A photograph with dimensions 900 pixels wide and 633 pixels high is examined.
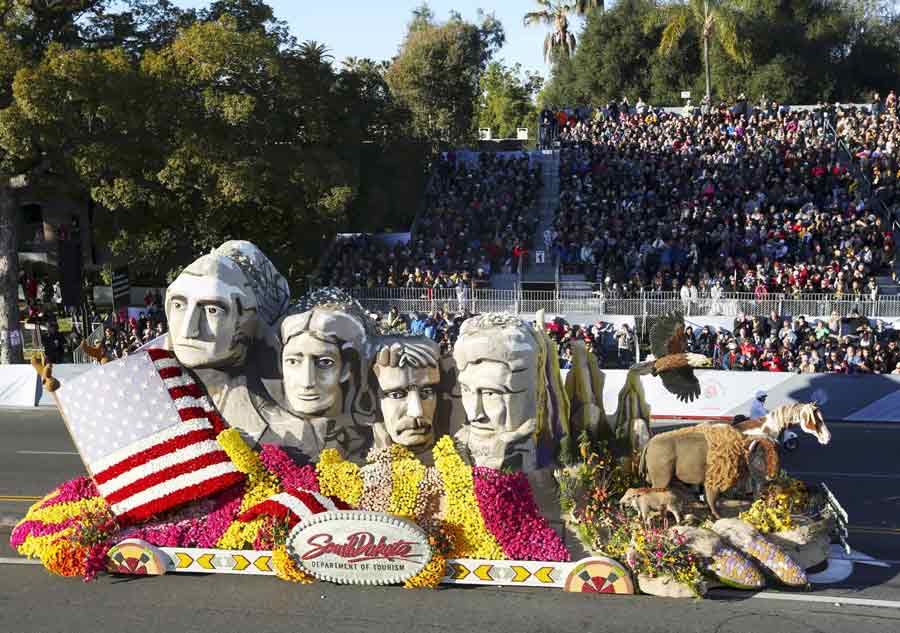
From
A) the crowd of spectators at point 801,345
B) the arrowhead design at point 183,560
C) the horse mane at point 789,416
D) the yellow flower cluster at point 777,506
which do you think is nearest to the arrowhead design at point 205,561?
the arrowhead design at point 183,560

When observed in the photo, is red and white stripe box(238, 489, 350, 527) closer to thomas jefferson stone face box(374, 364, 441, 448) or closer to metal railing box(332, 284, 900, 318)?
thomas jefferson stone face box(374, 364, 441, 448)

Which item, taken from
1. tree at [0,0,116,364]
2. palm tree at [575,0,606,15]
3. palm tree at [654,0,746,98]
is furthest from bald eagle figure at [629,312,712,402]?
palm tree at [575,0,606,15]

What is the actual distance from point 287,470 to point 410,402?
204 centimetres

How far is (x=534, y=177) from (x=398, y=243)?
783cm

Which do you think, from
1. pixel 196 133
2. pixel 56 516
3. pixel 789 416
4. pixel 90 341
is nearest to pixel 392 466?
pixel 56 516

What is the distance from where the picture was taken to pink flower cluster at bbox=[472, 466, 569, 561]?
1254 centimetres

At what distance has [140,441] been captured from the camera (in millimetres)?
13828

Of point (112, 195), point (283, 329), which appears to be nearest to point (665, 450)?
point (283, 329)

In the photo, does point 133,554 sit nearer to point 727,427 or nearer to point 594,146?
point 727,427

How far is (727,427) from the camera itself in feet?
45.5

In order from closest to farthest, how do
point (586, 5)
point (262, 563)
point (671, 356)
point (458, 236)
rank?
point (262, 563) → point (671, 356) → point (458, 236) → point (586, 5)

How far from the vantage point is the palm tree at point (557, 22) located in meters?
66.4

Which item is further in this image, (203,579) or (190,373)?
(190,373)

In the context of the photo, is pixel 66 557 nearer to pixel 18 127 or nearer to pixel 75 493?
pixel 75 493
